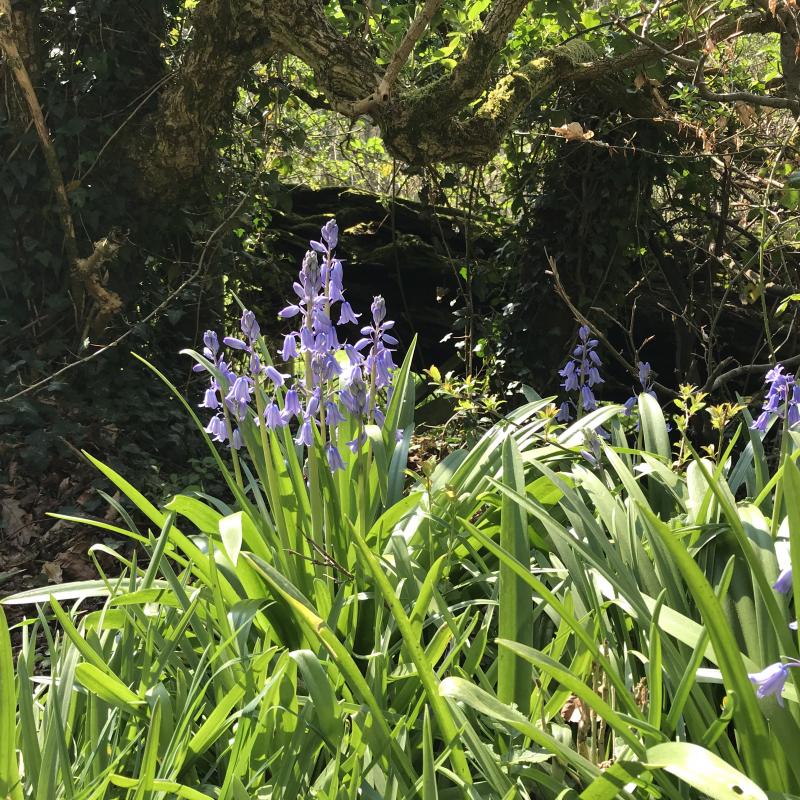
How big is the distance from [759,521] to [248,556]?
3.49 ft

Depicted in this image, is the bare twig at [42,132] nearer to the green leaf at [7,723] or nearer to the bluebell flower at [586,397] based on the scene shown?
the bluebell flower at [586,397]

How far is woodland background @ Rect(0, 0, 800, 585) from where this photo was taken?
12.7 ft

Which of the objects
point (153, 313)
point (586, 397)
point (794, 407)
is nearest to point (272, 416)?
point (586, 397)

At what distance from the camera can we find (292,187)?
5.64 meters

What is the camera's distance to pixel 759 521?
173 centimetres

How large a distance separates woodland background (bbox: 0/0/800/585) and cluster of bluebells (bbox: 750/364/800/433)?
1.09m

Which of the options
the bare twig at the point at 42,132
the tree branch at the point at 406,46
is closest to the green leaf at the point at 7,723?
the tree branch at the point at 406,46

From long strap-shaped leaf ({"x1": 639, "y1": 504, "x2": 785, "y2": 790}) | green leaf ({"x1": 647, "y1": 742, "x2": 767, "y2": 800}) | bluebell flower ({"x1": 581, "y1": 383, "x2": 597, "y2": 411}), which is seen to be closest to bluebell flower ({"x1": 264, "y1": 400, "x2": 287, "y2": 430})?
long strap-shaped leaf ({"x1": 639, "y1": 504, "x2": 785, "y2": 790})

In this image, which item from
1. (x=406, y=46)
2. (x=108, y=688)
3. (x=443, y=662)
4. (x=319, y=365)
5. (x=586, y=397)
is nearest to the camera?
(x=108, y=688)

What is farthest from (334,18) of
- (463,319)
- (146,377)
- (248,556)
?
(248,556)

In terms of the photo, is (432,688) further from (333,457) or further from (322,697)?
(333,457)

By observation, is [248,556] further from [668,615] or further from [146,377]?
[146,377]

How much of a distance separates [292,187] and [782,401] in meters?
4.11

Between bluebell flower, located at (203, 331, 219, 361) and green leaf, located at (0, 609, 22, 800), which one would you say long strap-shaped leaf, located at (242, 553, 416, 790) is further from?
bluebell flower, located at (203, 331, 219, 361)
